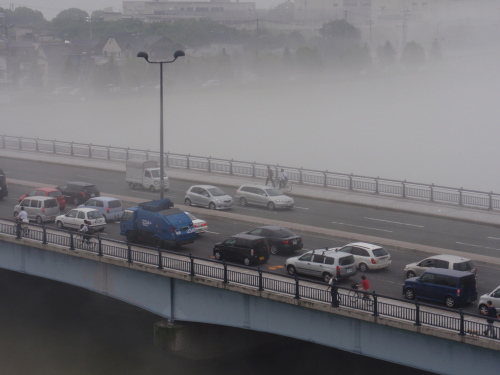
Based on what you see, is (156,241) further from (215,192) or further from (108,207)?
(215,192)

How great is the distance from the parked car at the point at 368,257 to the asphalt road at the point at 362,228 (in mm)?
231

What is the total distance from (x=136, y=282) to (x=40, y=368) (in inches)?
183

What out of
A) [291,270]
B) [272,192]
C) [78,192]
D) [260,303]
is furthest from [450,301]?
[78,192]

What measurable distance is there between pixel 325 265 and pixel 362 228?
27.3 ft

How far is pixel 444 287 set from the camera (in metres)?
17.1

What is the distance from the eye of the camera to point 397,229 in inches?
1080

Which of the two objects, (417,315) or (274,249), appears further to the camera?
(274,249)

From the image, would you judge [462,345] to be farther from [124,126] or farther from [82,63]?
[82,63]

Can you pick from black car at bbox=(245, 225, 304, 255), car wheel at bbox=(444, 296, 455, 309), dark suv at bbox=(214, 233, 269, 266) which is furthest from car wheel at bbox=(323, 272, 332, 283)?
black car at bbox=(245, 225, 304, 255)

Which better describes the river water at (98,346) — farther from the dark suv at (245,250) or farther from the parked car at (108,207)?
the parked car at (108,207)

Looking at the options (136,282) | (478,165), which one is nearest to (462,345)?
(136,282)

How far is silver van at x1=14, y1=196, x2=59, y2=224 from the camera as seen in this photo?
93.0 ft

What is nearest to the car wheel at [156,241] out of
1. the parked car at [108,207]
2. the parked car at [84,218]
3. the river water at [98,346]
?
the river water at [98,346]

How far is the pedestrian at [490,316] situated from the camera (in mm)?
14867
